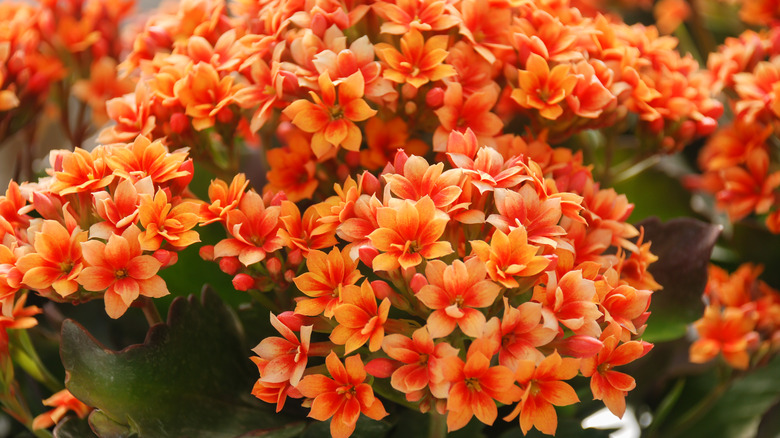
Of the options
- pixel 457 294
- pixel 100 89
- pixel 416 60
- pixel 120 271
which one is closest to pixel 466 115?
pixel 416 60

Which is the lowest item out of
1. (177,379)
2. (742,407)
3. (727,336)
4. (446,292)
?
(742,407)

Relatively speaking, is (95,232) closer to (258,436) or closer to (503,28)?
(258,436)

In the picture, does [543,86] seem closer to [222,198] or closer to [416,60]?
[416,60]

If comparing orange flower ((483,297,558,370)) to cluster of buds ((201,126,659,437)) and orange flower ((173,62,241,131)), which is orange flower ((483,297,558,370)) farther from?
orange flower ((173,62,241,131))

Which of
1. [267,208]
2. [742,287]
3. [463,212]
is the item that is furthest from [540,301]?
[742,287]

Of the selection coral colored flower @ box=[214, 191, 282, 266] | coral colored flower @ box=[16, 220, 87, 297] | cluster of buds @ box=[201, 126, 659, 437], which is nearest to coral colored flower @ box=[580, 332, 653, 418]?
cluster of buds @ box=[201, 126, 659, 437]

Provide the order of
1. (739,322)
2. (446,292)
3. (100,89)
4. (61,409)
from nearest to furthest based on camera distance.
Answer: (446,292)
(61,409)
(739,322)
(100,89)

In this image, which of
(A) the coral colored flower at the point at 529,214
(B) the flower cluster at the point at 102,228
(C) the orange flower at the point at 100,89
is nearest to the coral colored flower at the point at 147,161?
(B) the flower cluster at the point at 102,228
